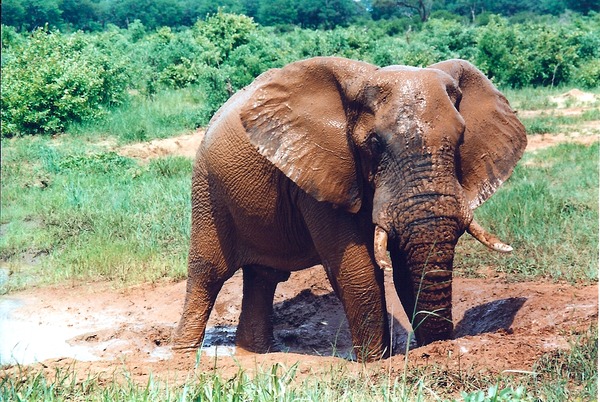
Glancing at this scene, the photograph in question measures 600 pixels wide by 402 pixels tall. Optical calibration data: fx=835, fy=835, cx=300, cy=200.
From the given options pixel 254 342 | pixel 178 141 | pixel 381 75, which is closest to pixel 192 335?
pixel 254 342

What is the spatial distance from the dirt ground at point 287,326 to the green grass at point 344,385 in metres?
0.14

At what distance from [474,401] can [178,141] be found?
419 inches

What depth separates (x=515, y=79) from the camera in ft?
59.5

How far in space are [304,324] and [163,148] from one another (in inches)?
268

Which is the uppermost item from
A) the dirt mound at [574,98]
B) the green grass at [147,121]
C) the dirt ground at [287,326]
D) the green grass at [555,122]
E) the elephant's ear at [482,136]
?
the elephant's ear at [482,136]

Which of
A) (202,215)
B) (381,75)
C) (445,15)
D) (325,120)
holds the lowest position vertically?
(445,15)

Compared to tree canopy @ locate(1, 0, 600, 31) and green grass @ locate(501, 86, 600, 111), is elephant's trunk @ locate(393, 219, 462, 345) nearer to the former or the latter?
green grass @ locate(501, 86, 600, 111)

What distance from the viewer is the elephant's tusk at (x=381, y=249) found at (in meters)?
4.20

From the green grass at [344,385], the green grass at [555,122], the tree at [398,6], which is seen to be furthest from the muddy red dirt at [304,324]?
the tree at [398,6]

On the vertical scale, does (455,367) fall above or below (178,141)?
above

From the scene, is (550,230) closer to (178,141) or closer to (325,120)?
(325,120)

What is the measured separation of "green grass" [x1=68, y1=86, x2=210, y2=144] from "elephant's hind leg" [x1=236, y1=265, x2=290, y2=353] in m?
7.66

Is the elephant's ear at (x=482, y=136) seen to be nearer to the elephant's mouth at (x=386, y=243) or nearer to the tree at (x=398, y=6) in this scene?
the elephant's mouth at (x=386, y=243)

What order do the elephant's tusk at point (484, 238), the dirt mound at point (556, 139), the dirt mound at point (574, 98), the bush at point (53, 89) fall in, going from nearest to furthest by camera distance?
the elephant's tusk at point (484, 238) < the dirt mound at point (556, 139) < the bush at point (53, 89) < the dirt mound at point (574, 98)
